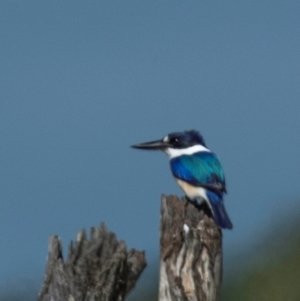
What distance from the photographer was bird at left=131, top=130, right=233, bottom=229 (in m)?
11.0

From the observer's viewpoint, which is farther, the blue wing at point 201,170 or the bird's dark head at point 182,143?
the bird's dark head at point 182,143

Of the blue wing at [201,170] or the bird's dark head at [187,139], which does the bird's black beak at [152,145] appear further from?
the blue wing at [201,170]

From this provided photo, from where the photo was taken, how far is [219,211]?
1055cm

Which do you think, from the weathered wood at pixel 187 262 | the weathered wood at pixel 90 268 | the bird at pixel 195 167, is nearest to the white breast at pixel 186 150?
the bird at pixel 195 167

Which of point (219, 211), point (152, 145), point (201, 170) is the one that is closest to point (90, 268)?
point (219, 211)

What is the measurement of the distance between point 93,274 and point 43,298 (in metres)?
0.49

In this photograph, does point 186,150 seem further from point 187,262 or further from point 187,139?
point 187,262

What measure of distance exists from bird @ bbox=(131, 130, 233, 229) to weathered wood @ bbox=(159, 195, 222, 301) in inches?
42.4

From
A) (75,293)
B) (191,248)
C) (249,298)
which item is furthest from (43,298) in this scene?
(249,298)

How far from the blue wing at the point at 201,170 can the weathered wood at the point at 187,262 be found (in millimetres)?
1831

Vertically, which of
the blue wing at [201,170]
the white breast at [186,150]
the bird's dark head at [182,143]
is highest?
the bird's dark head at [182,143]

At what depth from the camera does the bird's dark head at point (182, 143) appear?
11.8m

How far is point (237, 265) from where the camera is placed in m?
16.1

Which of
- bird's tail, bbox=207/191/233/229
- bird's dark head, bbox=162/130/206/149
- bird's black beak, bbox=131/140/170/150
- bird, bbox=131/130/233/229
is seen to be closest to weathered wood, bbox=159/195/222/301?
bird's tail, bbox=207/191/233/229
